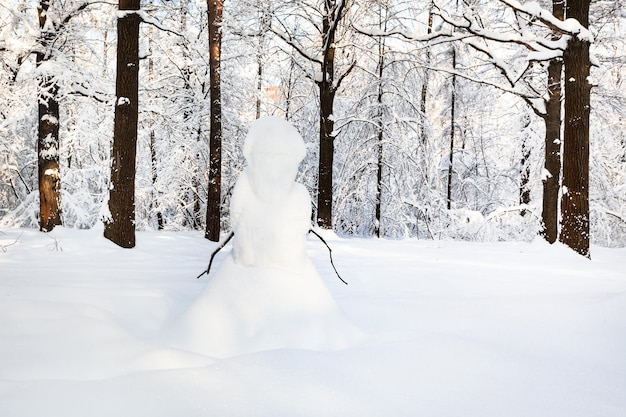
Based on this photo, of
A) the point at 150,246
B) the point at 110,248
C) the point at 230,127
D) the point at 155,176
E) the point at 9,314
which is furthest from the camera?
the point at 155,176

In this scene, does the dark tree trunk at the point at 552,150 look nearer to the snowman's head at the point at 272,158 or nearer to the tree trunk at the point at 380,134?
the tree trunk at the point at 380,134

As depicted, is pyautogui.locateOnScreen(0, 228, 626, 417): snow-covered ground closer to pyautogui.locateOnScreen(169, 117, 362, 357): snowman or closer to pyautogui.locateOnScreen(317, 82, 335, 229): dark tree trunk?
pyautogui.locateOnScreen(169, 117, 362, 357): snowman

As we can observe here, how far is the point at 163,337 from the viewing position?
2.72 metres

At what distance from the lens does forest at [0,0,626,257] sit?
7.05 m

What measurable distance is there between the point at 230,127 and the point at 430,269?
10.6m

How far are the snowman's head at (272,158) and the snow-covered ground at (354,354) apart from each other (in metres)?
1.00

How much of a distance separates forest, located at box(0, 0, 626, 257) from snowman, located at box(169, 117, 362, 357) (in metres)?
4.71

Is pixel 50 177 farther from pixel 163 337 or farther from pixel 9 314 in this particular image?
pixel 163 337

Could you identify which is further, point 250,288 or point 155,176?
point 155,176

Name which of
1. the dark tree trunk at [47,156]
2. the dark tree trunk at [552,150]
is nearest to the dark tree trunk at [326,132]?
the dark tree trunk at [552,150]

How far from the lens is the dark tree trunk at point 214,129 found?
9.60 meters

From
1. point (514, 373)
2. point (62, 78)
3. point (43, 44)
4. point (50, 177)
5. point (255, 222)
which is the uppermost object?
point (43, 44)

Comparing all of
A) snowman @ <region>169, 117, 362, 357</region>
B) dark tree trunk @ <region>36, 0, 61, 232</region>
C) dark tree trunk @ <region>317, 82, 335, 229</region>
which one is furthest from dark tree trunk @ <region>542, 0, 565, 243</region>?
dark tree trunk @ <region>36, 0, 61, 232</region>

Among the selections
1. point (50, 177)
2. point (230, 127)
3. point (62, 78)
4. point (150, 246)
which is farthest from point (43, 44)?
point (150, 246)
